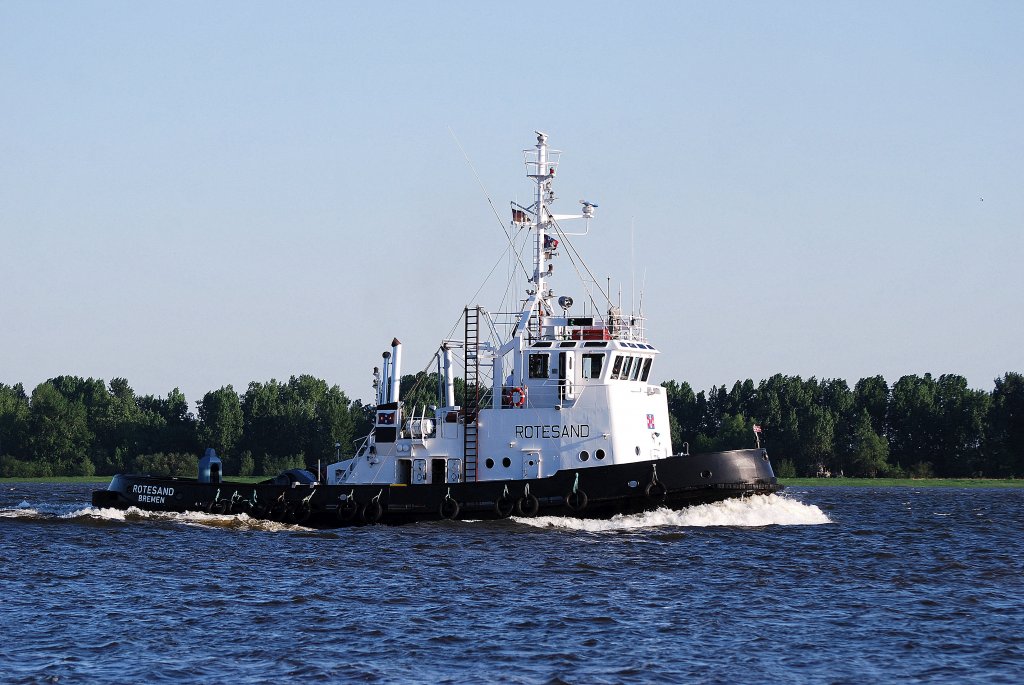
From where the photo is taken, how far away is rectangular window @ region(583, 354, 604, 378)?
1265 inches

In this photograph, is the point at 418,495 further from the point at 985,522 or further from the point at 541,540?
the point at 985,522

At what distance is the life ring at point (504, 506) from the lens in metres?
31.5

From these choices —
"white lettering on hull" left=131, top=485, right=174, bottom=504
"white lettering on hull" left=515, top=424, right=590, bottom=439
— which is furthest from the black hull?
"white lettering on hull" left=131, top=485, right=174, bottom=504

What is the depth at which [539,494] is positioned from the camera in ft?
103

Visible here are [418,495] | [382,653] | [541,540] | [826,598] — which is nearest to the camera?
[382,653]

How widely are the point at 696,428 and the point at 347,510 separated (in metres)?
70.4

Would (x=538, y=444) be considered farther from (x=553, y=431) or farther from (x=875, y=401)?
(x=875, y=401)

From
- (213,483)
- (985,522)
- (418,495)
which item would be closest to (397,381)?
(418,495)

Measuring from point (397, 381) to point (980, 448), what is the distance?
6973 cm

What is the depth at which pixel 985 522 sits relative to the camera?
43312mm

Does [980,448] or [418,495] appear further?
[980,448]

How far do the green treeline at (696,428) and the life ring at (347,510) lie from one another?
60.0m

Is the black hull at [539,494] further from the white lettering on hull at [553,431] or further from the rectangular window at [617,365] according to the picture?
the rectangular window at [617,365]

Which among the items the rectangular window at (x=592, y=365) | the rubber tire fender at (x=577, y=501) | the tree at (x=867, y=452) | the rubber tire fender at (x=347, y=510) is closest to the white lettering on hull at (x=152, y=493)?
the rubber tire fender at (x=347, y=510)
